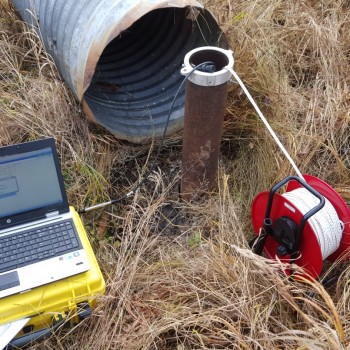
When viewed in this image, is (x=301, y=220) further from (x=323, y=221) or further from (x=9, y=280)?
(x=9, y=280)

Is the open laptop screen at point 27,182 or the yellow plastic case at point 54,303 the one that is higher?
the open laptop screen at point 27,182

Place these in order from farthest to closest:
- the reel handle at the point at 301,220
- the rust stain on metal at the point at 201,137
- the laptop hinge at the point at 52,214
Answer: the rust stain on metal at the point at 201,137 < the laptop hinge at the point at 52,214 < the reel handle at the point at 301,220

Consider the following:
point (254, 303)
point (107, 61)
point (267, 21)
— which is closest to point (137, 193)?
point (254, 303)

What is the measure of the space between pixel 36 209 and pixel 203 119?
0.71 metres

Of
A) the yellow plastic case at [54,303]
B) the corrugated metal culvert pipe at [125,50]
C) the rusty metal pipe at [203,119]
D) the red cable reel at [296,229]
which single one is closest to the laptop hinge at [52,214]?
the yellow plastic case at [54,303]

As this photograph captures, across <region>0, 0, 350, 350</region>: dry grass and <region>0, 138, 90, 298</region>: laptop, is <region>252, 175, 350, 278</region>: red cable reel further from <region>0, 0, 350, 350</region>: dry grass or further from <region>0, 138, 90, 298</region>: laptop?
<region>0, 138, 90, 298</region>: laptop

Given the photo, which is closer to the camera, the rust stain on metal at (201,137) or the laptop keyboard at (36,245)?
the laptop keyboard at (36,245)

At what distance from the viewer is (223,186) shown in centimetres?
199

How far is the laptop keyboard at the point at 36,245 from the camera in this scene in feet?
4.85

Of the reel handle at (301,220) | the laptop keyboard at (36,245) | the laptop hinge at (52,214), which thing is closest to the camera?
the reel handle at (301,220)

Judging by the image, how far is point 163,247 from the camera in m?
1.76

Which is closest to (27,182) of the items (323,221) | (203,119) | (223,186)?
→ (203,119)

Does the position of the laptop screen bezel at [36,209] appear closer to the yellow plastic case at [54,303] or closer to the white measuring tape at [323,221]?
the yellow plastic case at [54,303]

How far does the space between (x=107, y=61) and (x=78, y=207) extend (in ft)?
3.37
